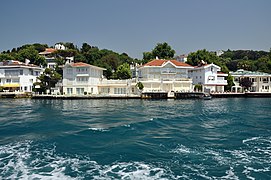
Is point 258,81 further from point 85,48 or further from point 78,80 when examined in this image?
point 85,48

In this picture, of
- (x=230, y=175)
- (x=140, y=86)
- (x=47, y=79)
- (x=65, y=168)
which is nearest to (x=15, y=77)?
(x=47, y=79)

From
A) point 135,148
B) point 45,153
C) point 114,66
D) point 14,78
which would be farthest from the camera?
point 114,66

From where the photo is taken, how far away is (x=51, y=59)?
72.2 metres

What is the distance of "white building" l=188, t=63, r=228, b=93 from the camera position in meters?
52.6

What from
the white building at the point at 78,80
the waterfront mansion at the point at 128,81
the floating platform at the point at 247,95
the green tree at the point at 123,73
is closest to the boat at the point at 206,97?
the waterfront mansion at the point at 128,81

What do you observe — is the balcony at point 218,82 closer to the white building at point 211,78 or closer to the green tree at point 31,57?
the white building at point 211,78

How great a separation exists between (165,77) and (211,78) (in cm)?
1176

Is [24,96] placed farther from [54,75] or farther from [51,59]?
[51,59]

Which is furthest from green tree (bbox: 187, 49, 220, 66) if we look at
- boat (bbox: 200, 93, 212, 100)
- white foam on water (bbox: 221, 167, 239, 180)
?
white foam on water (bbox: 221, 167, 239, 180)

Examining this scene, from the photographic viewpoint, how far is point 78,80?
4878 cm

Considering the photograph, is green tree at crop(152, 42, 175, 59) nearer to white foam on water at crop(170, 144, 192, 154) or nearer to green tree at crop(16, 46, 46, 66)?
green tree at crop(16, 46, 46, 66)

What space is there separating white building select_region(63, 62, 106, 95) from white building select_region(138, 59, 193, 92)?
11.1 meters

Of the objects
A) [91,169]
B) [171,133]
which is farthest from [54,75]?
[91,169]

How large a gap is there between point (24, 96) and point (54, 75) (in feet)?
25.9
